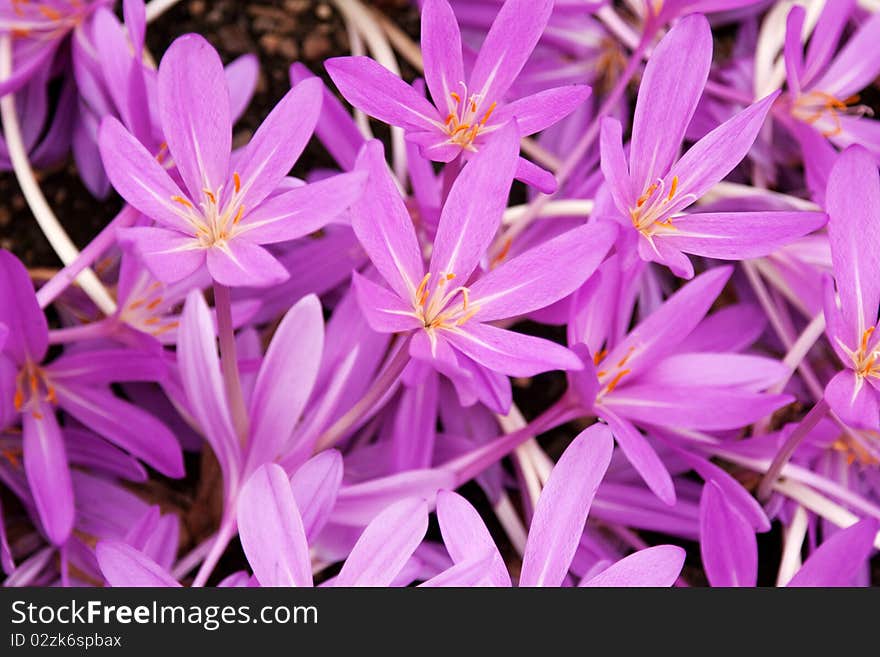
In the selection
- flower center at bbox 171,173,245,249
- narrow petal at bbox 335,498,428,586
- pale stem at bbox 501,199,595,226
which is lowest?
narrow petal at bbox 335,498,428,586

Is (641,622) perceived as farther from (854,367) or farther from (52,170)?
(52,170)

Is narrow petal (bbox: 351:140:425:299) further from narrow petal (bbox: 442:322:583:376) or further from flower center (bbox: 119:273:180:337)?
flower center (bbox: 119:273:180:337)

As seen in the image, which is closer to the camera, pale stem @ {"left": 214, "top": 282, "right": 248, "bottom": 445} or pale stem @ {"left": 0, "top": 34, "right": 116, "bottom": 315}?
pale stem @ {"left": 214, "top": 282, "right": 248, "bottom": 445}

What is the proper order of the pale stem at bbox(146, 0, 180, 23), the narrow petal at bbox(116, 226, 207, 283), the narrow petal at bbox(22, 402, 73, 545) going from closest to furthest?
1. the narrow petal at bbox(116, 226, 207, 283)
2. the narrow petal at bbox(22, 402, 73, 545)
3. the pale stem at bbox(146, 0, 180, 23)

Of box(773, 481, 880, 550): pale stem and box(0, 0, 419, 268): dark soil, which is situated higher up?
box(0, 0, 419, 268): dark soil

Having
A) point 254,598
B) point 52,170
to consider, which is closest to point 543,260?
point 254,598

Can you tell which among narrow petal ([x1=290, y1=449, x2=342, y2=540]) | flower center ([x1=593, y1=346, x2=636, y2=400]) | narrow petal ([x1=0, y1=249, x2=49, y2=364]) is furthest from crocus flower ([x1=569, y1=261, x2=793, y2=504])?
narrow petal ([x1=0, y1=249, x2=49, y2=364])

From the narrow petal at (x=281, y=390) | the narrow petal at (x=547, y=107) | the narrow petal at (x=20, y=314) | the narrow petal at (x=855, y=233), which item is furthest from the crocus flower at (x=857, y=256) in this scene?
the narrow petal at (x=20, y=314)
